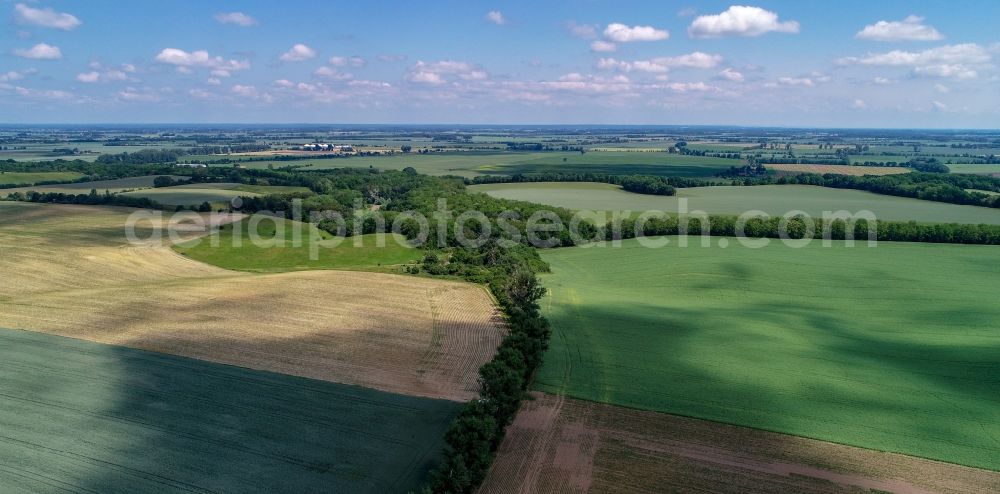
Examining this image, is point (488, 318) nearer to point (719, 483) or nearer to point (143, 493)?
point (719, 483)

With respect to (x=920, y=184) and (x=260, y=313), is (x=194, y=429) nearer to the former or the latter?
(x=260, y=313)

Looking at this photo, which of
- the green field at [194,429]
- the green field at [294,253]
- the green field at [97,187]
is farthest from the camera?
the green field at [97,187]

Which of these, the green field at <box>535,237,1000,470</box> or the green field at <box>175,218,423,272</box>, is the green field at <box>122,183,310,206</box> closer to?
the green field at <box>175,218,423,272</box>

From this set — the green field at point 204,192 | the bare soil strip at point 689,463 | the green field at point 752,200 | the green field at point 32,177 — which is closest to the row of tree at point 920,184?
the green field at point 752,200

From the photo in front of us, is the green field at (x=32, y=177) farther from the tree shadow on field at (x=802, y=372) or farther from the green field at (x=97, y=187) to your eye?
the tree shadow on field at (x=802, y=372)

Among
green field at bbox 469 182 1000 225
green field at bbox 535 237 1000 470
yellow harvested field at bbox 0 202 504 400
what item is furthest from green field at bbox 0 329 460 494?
green field at bbox 469 182 1000 225
